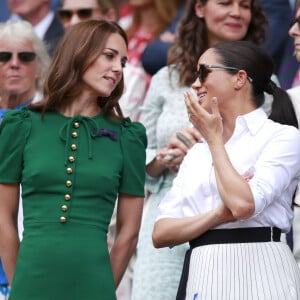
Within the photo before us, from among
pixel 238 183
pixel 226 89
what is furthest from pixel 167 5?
pixel 238 183

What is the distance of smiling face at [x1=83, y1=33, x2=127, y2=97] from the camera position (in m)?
5.34

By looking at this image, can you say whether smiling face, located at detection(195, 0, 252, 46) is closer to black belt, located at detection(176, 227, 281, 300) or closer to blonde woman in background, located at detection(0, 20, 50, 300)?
blonde woman in background, located at detection(0, 20, 50, 300)

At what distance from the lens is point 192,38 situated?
6738mm

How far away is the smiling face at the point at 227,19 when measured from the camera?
21.7ft

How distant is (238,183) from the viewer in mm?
4816

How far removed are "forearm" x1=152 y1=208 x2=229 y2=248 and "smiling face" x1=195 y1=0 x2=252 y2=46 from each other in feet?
5.99

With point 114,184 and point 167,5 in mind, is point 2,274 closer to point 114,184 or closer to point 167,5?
point 114,184

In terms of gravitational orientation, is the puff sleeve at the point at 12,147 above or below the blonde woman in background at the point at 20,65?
above

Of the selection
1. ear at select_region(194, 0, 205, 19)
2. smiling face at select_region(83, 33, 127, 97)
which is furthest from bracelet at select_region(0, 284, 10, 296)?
ear at select_region(194, 0, 205, 19)

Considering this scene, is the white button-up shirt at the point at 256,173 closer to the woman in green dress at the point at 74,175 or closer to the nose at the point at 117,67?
the woman in green dress at the point at 74,175

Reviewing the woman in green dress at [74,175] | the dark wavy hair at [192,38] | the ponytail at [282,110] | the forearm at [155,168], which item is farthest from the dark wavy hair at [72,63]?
the dark wavy hair at [192,38]

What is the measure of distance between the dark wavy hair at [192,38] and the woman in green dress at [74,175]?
3.73ft

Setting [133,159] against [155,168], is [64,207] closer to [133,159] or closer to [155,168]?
[133,159]

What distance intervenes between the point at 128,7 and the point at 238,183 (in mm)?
4295
